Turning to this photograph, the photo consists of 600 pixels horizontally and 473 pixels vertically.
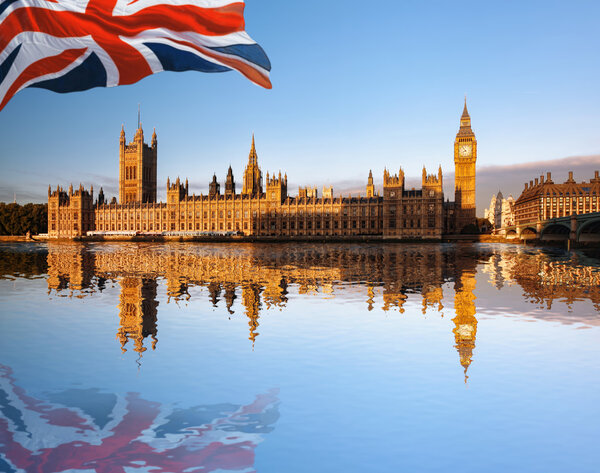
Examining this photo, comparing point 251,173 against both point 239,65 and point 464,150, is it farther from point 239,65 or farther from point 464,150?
point 239,65

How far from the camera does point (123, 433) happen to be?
6137mm

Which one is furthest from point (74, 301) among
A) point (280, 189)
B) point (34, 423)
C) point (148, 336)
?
point (280, 189)

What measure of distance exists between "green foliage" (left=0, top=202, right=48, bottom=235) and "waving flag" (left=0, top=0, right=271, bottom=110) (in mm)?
125252

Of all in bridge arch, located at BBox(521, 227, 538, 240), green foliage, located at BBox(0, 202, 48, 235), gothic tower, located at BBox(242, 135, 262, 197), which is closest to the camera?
bridge arch, located at BBox(521, 227, 538, 240)

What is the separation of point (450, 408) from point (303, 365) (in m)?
2.88

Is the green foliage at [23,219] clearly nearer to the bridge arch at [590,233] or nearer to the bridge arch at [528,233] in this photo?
the bridge arch at [528,233]

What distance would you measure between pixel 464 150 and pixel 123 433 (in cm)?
12951

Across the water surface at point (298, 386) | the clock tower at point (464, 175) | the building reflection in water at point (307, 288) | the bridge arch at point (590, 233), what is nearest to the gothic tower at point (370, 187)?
the clock tower at point (464, 175)

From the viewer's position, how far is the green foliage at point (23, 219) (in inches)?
4619

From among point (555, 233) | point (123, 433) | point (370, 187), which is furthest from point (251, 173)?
point (123, 433)

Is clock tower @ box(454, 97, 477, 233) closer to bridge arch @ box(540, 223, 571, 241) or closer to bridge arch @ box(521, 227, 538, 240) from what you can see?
bridge arch @ box(521, 227, 538, 240)

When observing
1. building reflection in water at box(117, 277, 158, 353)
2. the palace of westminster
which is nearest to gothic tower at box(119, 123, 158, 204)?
the palace of westminster

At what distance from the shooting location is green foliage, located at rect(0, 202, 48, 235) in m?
117

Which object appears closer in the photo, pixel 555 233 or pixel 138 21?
pixel 138 21
